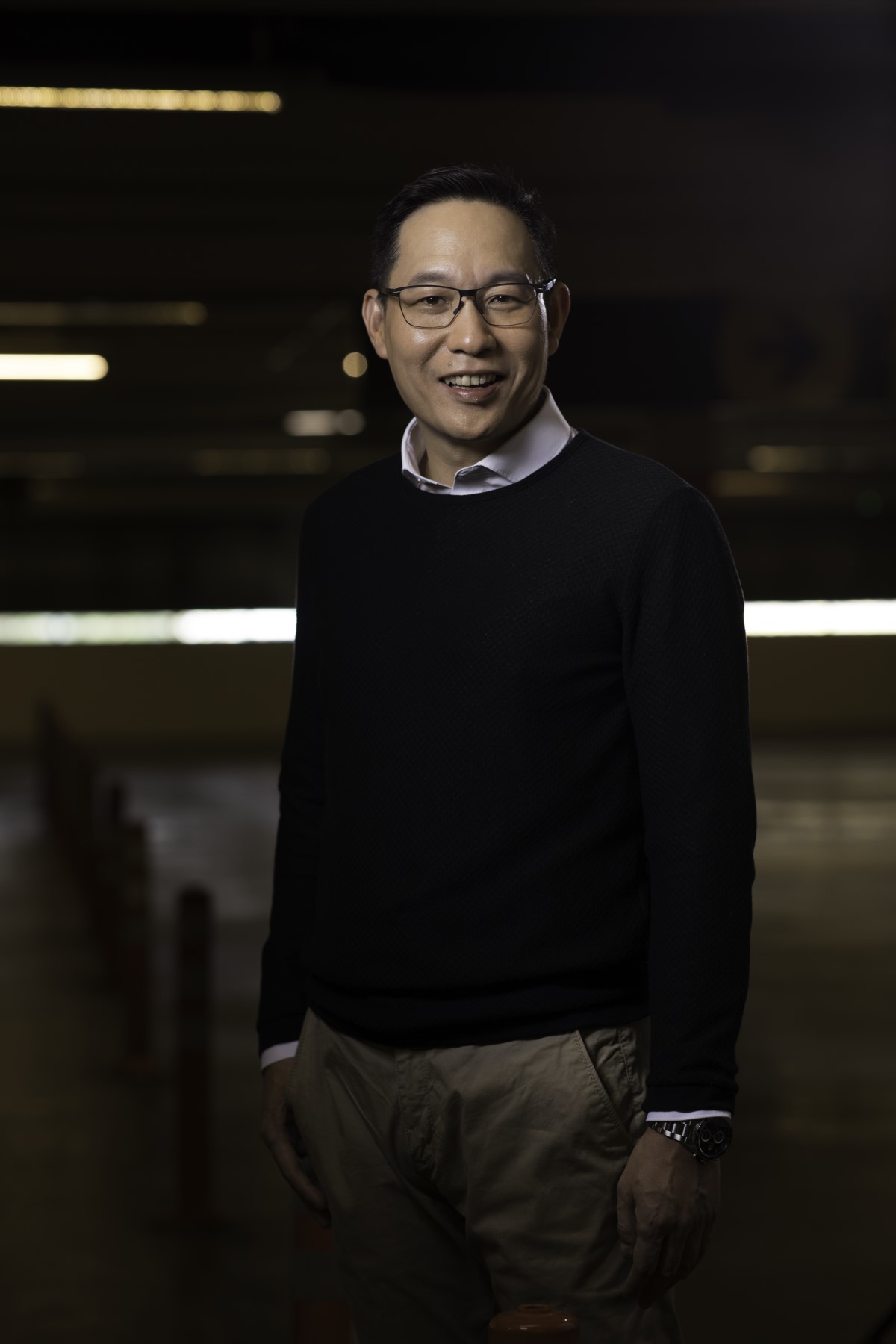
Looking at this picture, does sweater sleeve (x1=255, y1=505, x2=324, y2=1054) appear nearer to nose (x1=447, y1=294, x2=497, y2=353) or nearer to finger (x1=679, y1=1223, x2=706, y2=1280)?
nose (x1=447, y1=294, x2=497, y2=353)

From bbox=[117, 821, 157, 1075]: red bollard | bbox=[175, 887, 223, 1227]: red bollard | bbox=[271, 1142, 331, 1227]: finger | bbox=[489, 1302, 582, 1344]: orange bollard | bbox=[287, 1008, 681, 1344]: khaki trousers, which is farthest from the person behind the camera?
bbox=[117, 821, 157, 1075]: red bollard

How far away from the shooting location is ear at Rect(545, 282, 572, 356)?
1.82 m

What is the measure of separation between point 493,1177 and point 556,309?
968mm

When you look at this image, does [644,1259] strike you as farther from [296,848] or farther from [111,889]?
[111,889]

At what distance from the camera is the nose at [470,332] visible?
171 centimetres

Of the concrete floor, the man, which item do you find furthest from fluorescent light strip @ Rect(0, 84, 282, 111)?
the man

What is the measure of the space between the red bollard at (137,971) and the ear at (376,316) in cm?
391

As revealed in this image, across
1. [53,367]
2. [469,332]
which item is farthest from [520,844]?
[53,367]

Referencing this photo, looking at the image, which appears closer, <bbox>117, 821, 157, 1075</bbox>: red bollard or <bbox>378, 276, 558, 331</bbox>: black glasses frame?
<bbox>378, 276, 558, 331</bbox>: black glasses frame

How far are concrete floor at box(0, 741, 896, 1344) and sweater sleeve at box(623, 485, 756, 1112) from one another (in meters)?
2.04

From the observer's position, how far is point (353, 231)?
9.00m

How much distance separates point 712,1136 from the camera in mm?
1599

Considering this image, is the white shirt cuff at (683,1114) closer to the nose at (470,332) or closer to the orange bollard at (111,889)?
the nose at (470,332)

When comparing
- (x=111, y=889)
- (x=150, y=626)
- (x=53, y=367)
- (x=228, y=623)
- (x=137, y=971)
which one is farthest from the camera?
(x=228, y=623)
